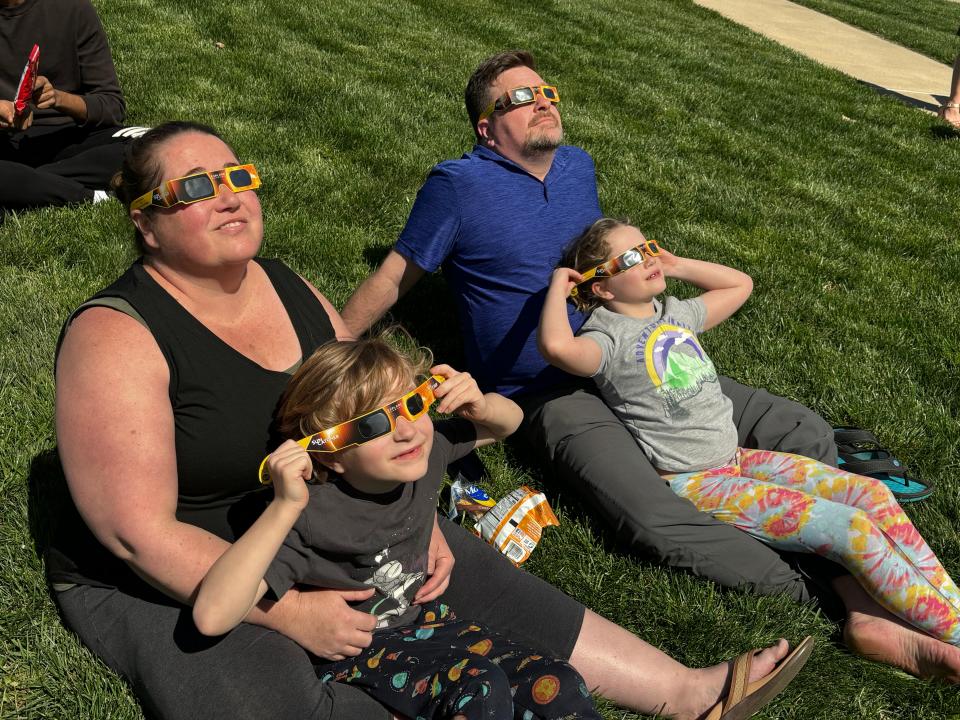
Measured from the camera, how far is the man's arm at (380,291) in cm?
407

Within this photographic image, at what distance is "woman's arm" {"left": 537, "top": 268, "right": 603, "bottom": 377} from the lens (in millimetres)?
3441

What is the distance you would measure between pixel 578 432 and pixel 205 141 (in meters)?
1.80

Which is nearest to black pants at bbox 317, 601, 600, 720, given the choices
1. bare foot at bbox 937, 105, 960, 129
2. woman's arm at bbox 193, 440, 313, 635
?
woman's arm at bbox 193, 440, 313, 635

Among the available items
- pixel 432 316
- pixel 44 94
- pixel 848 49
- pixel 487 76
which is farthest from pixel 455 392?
pixel 848 49

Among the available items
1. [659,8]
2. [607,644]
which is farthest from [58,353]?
[659,8]

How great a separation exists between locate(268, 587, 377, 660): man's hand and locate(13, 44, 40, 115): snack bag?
3979 millimetres

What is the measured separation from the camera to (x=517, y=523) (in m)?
3.52

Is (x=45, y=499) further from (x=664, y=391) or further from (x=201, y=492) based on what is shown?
(x=664, y=391)

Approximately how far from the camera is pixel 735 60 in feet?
36.5

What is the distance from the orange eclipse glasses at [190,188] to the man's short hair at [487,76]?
5.77ft

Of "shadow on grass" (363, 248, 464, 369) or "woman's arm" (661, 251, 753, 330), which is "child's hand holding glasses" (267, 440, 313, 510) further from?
"shadow on grass" (363, 248, 464, 369)

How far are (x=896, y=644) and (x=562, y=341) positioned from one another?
5.12ft

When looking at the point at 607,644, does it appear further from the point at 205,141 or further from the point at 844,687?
the point at 205,141

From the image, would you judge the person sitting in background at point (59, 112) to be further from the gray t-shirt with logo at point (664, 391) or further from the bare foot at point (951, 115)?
the bare foot at point (951, 115)
